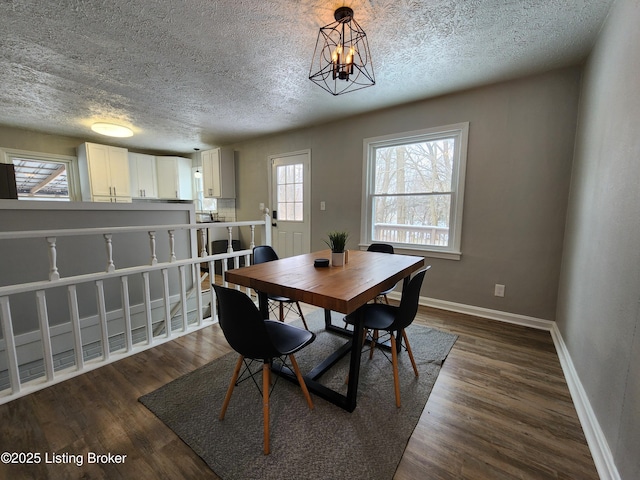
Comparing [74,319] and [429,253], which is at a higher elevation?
[429,253]

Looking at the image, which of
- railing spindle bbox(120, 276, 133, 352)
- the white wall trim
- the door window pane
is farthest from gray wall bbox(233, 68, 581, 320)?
railing spindle bbox(120, 276, 133, 352)

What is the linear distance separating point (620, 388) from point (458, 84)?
8.91ft

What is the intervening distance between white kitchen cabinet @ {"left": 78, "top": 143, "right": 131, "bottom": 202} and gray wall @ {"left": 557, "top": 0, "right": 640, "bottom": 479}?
6421 millimetres

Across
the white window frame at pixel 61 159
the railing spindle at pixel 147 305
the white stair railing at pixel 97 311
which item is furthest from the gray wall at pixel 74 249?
the white window frame at pixel 61 159

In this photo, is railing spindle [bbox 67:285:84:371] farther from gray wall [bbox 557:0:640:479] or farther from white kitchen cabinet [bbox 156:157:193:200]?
white kitchen cabinet [bbox 156:157:193:200]

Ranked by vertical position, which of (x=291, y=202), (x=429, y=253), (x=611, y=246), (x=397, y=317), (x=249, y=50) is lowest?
(x=397, y=317)

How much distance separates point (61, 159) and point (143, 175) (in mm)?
1242

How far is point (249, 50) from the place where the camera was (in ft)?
7.06

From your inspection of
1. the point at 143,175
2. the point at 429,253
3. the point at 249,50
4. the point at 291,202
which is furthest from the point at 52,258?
the point at 143,175

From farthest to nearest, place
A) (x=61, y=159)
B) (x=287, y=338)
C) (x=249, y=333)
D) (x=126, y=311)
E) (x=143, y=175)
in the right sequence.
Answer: (x=143, y=175), (x=61, y=159), (x=126, y=311), (x=287, y=338), (x=249, y=333)

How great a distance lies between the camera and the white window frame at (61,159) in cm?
418

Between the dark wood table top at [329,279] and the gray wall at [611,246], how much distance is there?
3.34 ft

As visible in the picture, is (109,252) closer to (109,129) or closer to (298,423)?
(298,423)

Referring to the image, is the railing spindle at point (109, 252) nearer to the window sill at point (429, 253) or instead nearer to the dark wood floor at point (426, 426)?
the dark wood floor at point (426, 426)
